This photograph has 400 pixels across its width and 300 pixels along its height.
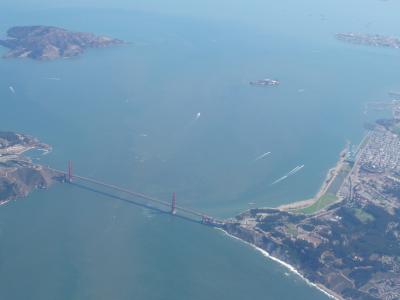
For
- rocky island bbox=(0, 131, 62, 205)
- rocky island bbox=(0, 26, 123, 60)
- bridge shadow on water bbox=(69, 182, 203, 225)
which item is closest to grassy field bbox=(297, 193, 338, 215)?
bridge shadow on water bbox=(69, 182, 203, 225)

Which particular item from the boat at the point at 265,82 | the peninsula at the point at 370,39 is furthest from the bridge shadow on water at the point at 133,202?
the peninsula at the point at 370,39

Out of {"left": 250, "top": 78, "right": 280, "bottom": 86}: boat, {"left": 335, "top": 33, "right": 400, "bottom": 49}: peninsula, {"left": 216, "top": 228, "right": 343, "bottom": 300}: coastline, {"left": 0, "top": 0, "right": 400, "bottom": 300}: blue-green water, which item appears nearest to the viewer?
{"left": 216, "top": 228, "right": 343, "bottom": 300}: coastline

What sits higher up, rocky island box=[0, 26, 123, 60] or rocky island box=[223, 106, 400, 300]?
rocky island box=[0, 26, 123, 60]

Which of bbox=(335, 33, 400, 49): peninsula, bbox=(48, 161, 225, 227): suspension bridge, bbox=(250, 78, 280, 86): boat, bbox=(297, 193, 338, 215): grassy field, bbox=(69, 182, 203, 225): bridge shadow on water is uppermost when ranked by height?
bbox=(335, 33, 400, 49): peninsula

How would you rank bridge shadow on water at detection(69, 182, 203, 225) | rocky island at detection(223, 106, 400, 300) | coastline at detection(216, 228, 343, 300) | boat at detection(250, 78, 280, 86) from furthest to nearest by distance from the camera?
boat at detection(250, 78, 280, 86) < bridge shadow on water at detection(69, 182, 203, 225) < rocky island at detection(223, 106, 400, 300) < coastline at detection(216, 228, 343, 300)

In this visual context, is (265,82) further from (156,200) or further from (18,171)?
(18,171)

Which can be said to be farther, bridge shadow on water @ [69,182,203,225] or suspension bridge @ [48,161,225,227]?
bridge shadow on water @ [69,182,203,225]

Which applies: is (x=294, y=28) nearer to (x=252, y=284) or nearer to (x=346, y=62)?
(x=346, y=62)

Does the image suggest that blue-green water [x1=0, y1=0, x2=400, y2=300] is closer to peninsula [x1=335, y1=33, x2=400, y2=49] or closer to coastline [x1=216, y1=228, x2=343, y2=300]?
coastline [x1=216, y1=228, x2=343, y2=300]
